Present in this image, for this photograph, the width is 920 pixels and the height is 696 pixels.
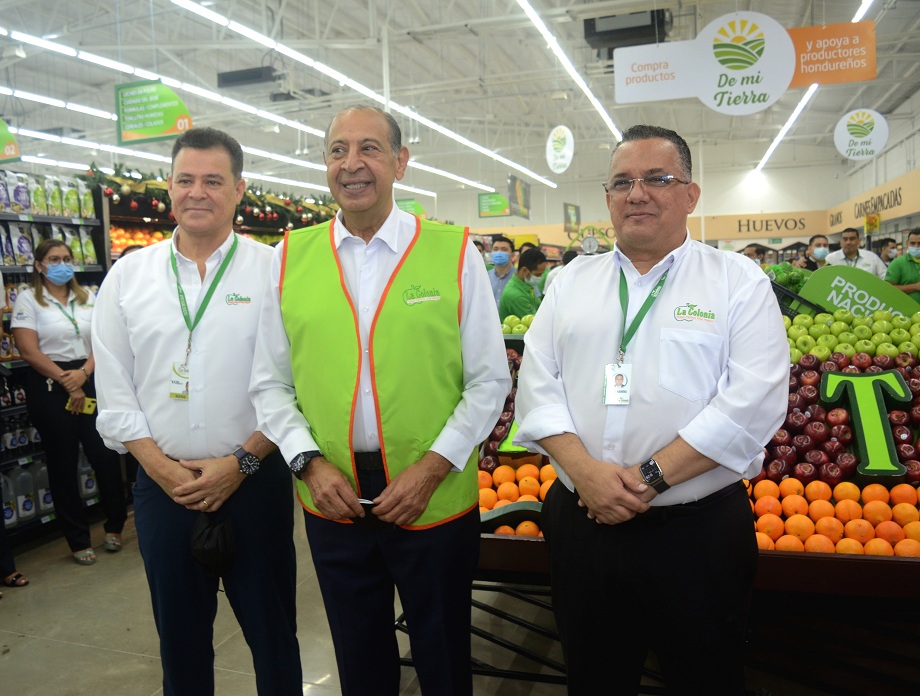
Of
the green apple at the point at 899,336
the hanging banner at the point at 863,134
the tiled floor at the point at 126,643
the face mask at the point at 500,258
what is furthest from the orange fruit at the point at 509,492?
the hanging banner at the point at 863,134

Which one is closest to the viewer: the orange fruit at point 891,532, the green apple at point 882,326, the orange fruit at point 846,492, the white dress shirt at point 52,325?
the orange fruit at point 891,532

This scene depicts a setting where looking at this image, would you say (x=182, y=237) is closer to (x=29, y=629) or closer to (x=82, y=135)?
(x=29, y=629)

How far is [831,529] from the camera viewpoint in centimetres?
245

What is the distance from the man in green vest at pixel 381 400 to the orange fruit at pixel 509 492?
3.11 feet

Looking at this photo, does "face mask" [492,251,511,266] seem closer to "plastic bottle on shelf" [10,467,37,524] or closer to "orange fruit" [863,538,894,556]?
"plastic bottle on shelf" [10,467,37,524]

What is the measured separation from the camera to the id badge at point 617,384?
1.70 m

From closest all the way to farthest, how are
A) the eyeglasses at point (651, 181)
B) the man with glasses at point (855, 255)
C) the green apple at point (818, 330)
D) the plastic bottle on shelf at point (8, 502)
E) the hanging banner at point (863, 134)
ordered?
the eyeglasses at point (651, 181) → the green apple at point (818, 330) → the plastic bottle on shelf at point (8, 502) → the man with glasses at point (855, 255) → the hanging banner at point (863, 134)

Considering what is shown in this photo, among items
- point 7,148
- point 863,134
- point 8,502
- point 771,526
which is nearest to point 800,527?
point 771,526

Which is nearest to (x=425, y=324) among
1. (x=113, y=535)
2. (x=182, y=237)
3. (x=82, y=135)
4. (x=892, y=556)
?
(x=182, y=237)

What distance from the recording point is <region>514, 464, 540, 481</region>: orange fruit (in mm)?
2959

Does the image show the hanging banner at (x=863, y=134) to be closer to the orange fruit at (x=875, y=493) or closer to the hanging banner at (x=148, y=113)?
the hanging banner at (x=148, y=113)

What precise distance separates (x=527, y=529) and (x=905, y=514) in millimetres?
1275

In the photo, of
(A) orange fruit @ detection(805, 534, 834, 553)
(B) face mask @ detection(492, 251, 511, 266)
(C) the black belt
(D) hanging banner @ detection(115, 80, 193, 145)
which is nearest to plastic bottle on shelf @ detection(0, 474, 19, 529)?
(C) the black belt

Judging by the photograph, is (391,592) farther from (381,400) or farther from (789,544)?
(789,544)
